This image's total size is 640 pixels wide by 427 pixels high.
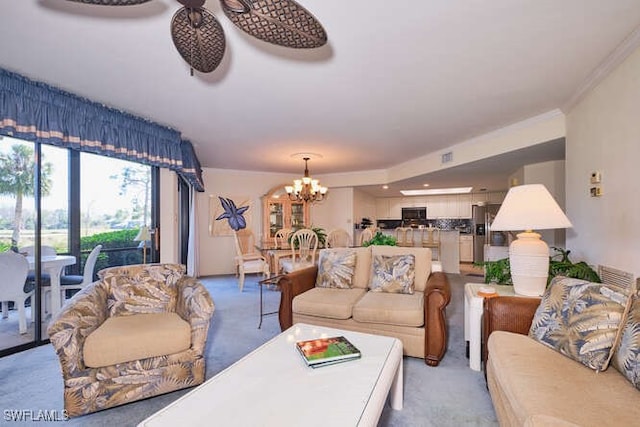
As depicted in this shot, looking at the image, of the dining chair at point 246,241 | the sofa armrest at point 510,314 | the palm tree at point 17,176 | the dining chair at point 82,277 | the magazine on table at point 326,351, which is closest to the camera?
the magazine on table at point 326,351

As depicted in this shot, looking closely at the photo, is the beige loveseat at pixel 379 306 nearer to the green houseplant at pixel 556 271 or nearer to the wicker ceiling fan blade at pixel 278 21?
the green houseplant at pixel 556 271

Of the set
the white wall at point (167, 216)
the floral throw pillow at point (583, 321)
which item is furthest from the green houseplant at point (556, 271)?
the white wall at point (167, 216)

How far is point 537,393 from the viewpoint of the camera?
113 cm

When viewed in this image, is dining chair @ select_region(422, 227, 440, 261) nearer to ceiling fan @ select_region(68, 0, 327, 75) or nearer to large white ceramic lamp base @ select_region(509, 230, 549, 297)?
large white ceramic lamp base @ select_region(509, 230, 549, 297)

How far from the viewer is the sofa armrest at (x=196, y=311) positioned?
194 cm

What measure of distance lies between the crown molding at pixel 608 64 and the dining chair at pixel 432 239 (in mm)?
3624

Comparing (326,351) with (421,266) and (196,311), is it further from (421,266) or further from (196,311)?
(421,266)

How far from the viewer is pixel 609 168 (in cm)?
221

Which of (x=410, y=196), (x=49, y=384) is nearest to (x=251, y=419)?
(x=49, y=384)

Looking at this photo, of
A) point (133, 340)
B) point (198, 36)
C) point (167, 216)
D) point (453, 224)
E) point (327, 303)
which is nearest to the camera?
point (198, 36)

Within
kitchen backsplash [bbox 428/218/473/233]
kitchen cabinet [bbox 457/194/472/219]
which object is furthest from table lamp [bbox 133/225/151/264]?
kitchen cabinet [bbox 457/194/472/219]

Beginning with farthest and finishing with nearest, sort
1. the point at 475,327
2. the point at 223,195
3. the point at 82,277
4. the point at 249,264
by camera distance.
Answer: the point at 223,195 → the point at 249,264 → the point at 82,277 → the point at 475,327

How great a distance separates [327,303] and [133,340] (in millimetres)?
1417

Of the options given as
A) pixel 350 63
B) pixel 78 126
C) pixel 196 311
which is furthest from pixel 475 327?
pixel 78 126
